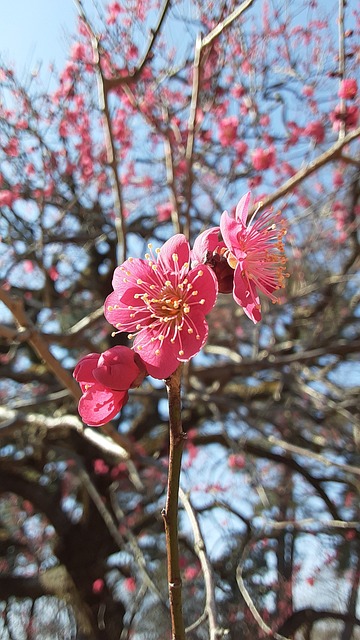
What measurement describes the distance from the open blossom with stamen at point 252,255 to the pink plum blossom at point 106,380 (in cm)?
19

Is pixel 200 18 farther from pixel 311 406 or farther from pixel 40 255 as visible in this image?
pixel 311 406

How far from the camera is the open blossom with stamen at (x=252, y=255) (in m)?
0.91

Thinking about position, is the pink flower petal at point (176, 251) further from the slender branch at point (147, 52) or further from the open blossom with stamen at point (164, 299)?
the slender branch at point (147, 52)

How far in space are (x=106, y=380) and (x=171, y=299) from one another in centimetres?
24

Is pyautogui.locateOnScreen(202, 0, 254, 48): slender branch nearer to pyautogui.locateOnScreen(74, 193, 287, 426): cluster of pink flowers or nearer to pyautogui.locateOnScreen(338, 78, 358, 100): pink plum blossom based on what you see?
pyautogui.locateOnScreen(338, 78, 358, 100): pink plum blossom

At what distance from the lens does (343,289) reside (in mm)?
4691

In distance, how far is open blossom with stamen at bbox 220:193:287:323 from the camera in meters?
0.91

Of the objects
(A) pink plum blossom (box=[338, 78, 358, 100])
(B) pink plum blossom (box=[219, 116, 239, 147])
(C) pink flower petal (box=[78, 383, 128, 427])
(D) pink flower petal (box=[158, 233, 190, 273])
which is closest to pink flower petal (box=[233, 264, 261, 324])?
(D) pink flower petal (box=[158, 233, 190, 273])

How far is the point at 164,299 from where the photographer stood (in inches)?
40.3

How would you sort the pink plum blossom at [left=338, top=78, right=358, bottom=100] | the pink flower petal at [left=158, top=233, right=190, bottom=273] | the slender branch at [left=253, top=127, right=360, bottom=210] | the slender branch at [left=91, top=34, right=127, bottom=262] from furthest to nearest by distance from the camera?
the pink plum blossom at [left=338, top=78, right=358, bottom=100] < the slender branch at [left=91, top=34, right=127, bottom=262] < the slender branch at [left=253, top=127, right=360, bottom=210] < the pink flower petal at [left=158, top=233, right=190, bottom=273]

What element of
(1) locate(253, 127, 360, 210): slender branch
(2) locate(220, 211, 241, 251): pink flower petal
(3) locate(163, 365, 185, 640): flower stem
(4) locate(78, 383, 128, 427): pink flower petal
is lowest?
(3) locate(163, 365, 185, 640): flower stem

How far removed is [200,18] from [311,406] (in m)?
2.90

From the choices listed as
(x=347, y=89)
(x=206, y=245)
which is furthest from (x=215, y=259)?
(x=347, y=89)

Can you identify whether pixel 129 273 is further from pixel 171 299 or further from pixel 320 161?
pixel 320 161
